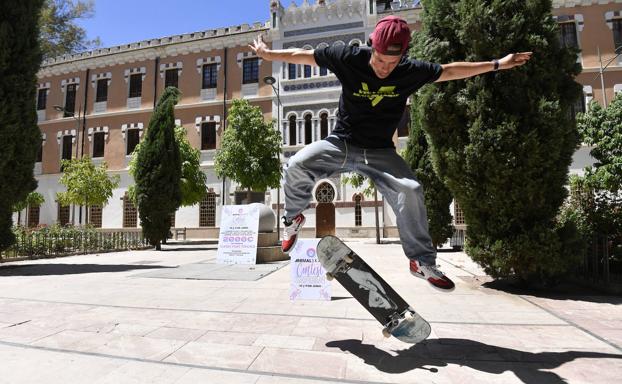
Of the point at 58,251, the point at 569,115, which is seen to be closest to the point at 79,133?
the point at 58,251

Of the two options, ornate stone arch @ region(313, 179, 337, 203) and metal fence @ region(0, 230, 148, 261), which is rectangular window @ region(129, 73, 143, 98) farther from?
ornate stone arch @ region(313, 179, 337, 203)

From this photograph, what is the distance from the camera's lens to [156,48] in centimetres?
3041

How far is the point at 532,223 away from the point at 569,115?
194cm

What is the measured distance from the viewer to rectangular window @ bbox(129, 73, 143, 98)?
30797 mm

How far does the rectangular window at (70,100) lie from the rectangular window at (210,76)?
11451 millimetres

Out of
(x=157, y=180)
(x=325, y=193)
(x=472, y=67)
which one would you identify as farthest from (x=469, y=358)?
(x=325, y=193)

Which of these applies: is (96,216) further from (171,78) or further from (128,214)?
(171,78)

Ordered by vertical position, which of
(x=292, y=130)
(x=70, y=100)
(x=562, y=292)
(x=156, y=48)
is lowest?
(x=562, y=292)

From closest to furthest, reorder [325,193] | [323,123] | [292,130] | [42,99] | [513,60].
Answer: [513,60]
[325,193]
[323,123]
[292,130]
[42,99]

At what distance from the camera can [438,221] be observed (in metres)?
16.0

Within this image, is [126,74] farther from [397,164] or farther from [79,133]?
[397,164]

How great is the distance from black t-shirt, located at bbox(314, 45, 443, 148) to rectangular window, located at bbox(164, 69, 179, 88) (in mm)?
29218

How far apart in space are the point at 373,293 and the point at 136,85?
32.0 metres

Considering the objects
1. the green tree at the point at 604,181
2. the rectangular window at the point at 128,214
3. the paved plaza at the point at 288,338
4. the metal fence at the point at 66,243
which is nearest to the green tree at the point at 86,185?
the metal fence at the point at 66,243
